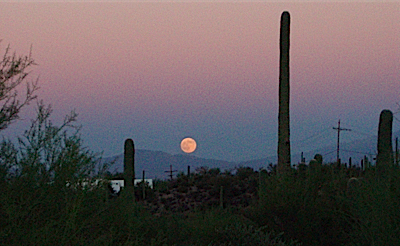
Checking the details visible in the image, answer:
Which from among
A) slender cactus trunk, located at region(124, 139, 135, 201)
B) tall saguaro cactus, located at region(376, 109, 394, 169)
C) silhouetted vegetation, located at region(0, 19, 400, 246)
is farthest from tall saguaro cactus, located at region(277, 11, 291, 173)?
slender cactus trunk, located at region(124, 139, 135, 201)

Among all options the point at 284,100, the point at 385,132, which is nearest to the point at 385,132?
the point at 385,132

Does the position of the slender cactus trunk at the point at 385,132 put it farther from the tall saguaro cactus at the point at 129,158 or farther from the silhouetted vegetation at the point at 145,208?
the tall saguaro cactus at the point at 129,158

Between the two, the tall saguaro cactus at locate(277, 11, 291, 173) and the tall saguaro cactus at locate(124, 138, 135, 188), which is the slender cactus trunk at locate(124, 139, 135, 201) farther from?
the tall saguaro cactus at locate(277, 11, 291, 173)

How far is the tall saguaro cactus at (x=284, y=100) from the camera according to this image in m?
17.3

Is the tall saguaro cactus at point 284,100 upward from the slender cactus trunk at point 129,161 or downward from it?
upward

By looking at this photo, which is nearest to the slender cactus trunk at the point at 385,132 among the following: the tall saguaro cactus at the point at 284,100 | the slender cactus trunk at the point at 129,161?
the tall saguaro cactus at the point at 284,100

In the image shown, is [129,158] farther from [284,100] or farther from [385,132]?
[385,132]

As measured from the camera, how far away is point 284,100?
58.1ft

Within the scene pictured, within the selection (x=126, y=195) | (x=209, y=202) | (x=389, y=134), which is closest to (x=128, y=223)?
(x=126, y=195)

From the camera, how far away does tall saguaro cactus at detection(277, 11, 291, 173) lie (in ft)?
56.9

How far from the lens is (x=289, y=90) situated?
18.0 meters

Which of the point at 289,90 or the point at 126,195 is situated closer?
the point at 126,195

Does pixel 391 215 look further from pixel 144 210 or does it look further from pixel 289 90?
pixel 289 90

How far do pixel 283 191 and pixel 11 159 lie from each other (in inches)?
270
